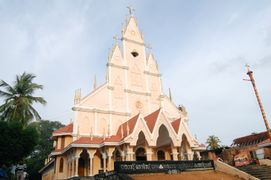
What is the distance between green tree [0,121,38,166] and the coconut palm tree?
15.3 feet

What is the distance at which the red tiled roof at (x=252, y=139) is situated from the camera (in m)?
32.4

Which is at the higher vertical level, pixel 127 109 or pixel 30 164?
pixel 127 109

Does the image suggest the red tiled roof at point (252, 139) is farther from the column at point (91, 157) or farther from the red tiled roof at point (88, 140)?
the column at point (91, 157)

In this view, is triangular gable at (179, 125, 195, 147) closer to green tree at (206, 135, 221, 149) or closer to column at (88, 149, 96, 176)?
column at (88, 149, 96, 176)

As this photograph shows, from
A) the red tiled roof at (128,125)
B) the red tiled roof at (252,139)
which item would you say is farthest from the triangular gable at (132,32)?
the red tiled roof at (252,139)

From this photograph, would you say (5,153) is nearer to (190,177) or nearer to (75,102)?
(75,102)

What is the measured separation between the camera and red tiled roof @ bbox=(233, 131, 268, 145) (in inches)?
1277

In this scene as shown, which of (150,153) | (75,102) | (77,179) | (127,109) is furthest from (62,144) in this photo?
(150,153)

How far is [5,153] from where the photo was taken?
58.2 ft

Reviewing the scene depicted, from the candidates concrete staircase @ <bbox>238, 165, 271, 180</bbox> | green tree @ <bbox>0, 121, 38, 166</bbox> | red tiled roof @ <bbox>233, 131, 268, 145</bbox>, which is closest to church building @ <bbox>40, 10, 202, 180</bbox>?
green tree @ <bbox>0, 121, 38, 166</bbox>

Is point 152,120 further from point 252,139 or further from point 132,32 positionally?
point 252,139

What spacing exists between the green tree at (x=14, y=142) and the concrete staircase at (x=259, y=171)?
1904cm

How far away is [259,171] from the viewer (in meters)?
17.1

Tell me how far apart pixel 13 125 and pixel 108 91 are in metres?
10.0
